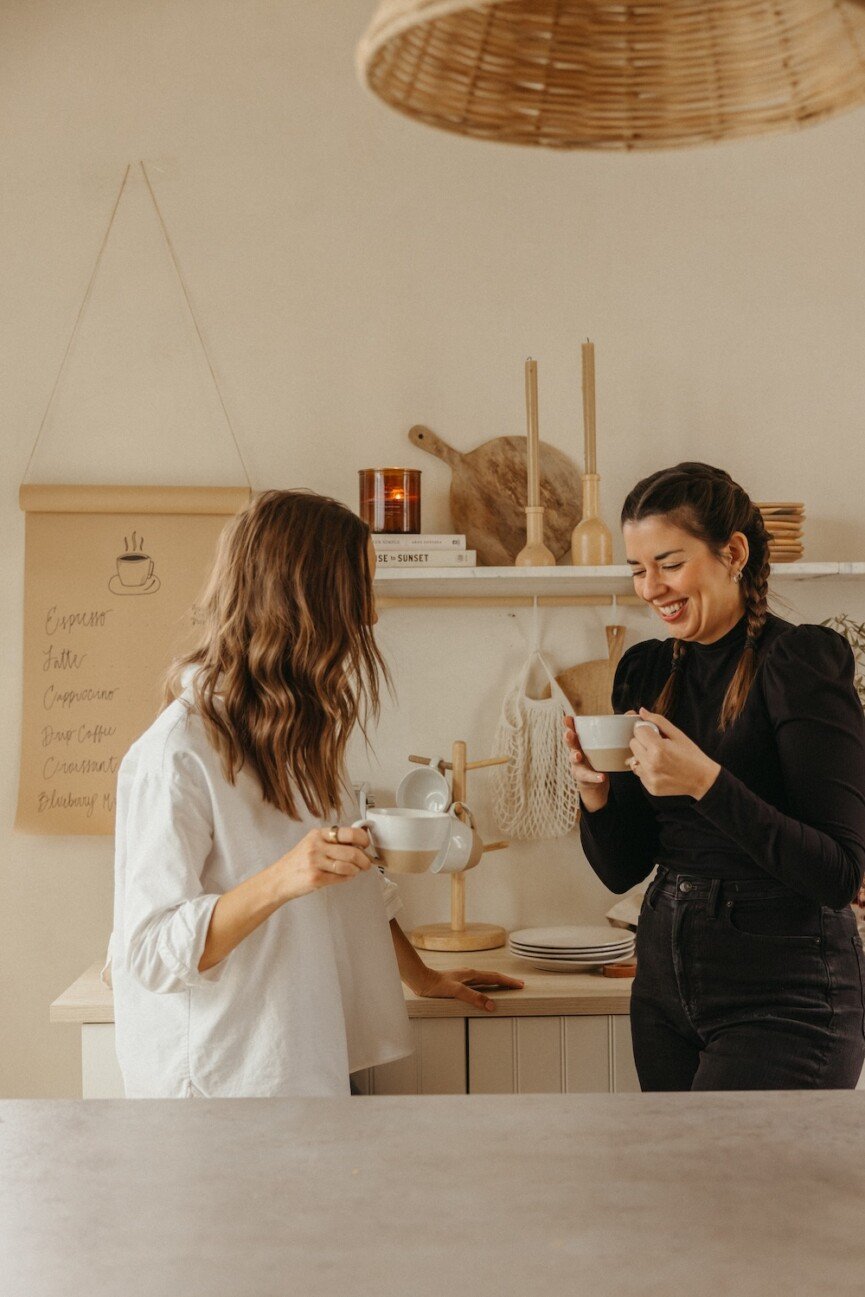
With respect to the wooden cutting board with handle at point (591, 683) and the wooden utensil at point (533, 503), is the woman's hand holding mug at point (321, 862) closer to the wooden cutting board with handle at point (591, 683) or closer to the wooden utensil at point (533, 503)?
the wooden utensil at point (533, 503)

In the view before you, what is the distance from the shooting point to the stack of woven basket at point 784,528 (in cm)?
248

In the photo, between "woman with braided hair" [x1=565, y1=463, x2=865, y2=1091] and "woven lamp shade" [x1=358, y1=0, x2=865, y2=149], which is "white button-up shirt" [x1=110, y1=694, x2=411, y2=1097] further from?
"woven lamp shade" [x1=358, y1=0, x2=865, y2=149]

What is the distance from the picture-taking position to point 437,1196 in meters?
0.86

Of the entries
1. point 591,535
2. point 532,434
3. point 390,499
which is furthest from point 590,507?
point 390,499

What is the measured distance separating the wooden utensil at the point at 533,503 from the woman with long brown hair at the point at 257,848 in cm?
89

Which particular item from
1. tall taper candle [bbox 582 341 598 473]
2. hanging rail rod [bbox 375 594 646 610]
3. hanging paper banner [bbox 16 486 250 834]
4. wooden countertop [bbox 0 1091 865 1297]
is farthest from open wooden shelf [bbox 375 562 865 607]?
wooden countertop [bbox 0 1091 865 1297]

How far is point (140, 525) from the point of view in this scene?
2.64 metres

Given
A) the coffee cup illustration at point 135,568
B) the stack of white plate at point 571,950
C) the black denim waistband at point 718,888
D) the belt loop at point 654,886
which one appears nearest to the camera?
the black denim waistband at point 718,888

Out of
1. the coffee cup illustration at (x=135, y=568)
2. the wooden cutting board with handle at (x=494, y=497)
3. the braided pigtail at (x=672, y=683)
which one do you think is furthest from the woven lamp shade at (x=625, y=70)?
the coffee cup illustration at (x=135, y=568)

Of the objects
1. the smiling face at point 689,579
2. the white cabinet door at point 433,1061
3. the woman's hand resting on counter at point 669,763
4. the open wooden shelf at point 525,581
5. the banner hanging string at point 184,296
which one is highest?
the banner hanging string at point 184,296

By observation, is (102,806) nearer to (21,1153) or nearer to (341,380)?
(341,380)

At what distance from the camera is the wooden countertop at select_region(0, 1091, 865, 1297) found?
747 mm

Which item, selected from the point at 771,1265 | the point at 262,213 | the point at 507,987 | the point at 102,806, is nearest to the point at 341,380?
the point at 262,213

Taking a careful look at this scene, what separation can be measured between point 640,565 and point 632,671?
0.17 meters
